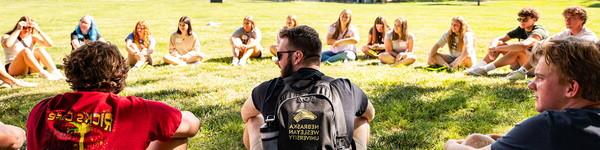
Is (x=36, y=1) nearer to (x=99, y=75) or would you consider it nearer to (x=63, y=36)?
(x=63, y=36)

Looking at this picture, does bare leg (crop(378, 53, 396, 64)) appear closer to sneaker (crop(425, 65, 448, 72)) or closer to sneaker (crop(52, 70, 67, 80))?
sneaker (crop(425, 65, 448, 72))

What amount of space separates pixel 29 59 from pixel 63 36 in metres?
11.9

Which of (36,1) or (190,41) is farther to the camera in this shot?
(36,1)

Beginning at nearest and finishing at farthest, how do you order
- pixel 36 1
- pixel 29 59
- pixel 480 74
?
pixel 480 74 → pixel 29 59 → pixel 36 1

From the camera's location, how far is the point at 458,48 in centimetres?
1037

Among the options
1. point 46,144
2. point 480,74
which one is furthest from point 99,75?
point 480,74

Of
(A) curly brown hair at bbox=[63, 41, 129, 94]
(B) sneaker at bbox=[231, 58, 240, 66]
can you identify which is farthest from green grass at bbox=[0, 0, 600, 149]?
(A) curly brown hair at bbox=[63, 41, 129, 94]

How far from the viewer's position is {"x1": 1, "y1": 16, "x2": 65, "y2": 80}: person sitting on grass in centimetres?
1005

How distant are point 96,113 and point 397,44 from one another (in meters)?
8.48

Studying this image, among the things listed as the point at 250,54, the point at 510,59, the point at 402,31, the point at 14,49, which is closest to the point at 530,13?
the point at 510,59

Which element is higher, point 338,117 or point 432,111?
A: point 338,117

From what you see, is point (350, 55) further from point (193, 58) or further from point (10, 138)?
point (10, 138)

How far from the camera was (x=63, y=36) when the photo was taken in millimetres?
21297

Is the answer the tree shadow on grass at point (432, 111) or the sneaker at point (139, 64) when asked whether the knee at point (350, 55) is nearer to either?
the tree shadow on grass at point (432, 111)
